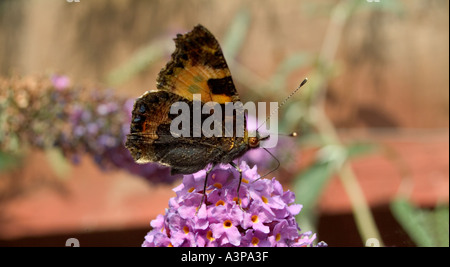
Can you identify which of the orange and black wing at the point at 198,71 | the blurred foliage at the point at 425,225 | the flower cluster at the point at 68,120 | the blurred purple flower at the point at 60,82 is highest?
the blurred purple flower at the point at 60,82

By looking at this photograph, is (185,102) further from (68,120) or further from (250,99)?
(250,99)

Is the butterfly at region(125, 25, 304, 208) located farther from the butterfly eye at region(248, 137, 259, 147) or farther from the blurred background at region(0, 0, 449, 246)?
the blurred background at region(0, 0, 449, 246)

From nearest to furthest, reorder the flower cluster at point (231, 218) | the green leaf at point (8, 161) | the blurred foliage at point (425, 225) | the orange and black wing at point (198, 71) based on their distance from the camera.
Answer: the flower cluster at point (231, 218), the orange and black wing at point (198, 71), the blurred foliage at point (425, 225), the green leaf at point (8, 161)

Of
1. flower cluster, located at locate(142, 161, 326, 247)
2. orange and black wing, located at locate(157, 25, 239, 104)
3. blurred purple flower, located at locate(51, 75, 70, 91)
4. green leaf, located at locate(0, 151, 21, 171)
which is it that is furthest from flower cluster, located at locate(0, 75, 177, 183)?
flower cluster, located at locate(142, 161, 326, 247)

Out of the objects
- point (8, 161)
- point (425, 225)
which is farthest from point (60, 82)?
point (425, 225)

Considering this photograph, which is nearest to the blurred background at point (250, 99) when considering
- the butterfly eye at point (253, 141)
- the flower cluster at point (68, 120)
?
the flower cluster at point (68, 120)

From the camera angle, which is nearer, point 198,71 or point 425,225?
point 198,71

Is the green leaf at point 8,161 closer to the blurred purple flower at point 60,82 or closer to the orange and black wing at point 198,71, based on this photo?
the blurred purple flower at point 60,82

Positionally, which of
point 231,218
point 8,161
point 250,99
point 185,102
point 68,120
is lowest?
point 231,218
